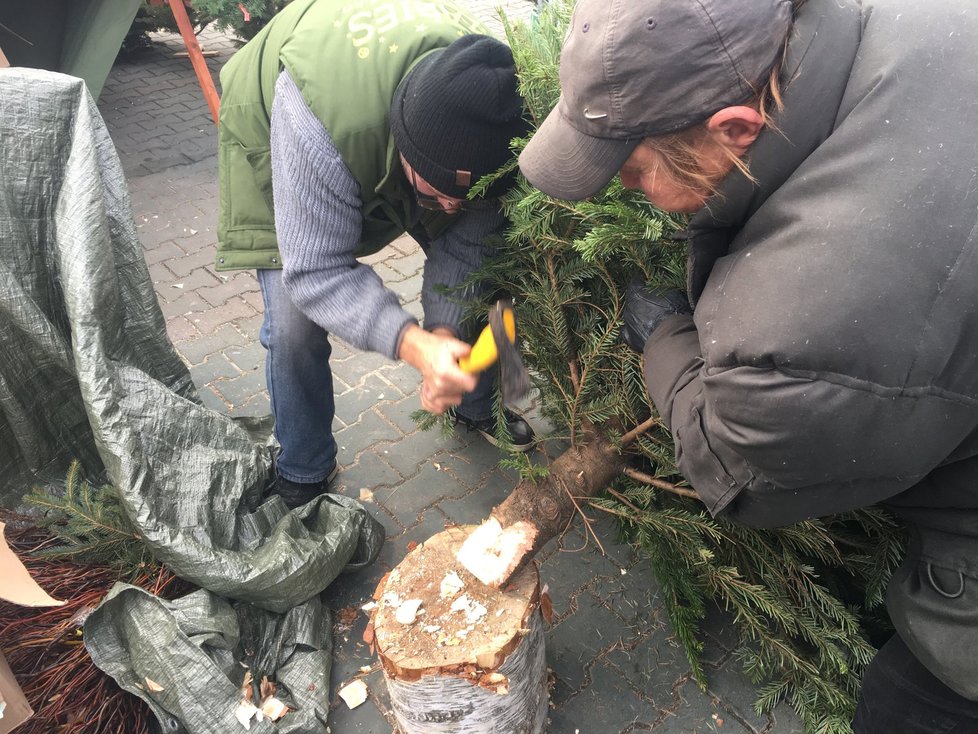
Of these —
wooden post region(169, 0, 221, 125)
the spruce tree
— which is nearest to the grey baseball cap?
the spruce tree

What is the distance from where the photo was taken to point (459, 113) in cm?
175

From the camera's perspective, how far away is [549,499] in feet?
6.66

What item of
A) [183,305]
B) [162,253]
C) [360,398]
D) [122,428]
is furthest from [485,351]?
[162,253]

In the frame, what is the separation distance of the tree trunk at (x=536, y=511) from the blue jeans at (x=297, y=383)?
0.77 metres

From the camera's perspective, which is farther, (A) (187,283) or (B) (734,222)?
(A) (187,283)

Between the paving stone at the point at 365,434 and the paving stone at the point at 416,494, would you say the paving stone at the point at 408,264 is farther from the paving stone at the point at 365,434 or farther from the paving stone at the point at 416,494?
the paving stone at the point at 416,494

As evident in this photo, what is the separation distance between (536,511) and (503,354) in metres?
0.47

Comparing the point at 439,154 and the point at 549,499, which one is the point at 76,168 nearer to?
the point at 439,154

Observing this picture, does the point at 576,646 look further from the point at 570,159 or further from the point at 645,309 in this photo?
the point at 570,159

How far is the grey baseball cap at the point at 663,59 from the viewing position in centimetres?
107

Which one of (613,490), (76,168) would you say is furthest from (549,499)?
(76,168)

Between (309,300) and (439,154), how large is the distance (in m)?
0.56

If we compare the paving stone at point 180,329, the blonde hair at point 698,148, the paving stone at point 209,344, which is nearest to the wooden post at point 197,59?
the paving stone at point 180,329

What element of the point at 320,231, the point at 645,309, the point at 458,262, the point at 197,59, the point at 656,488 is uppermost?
the point at 320,231
